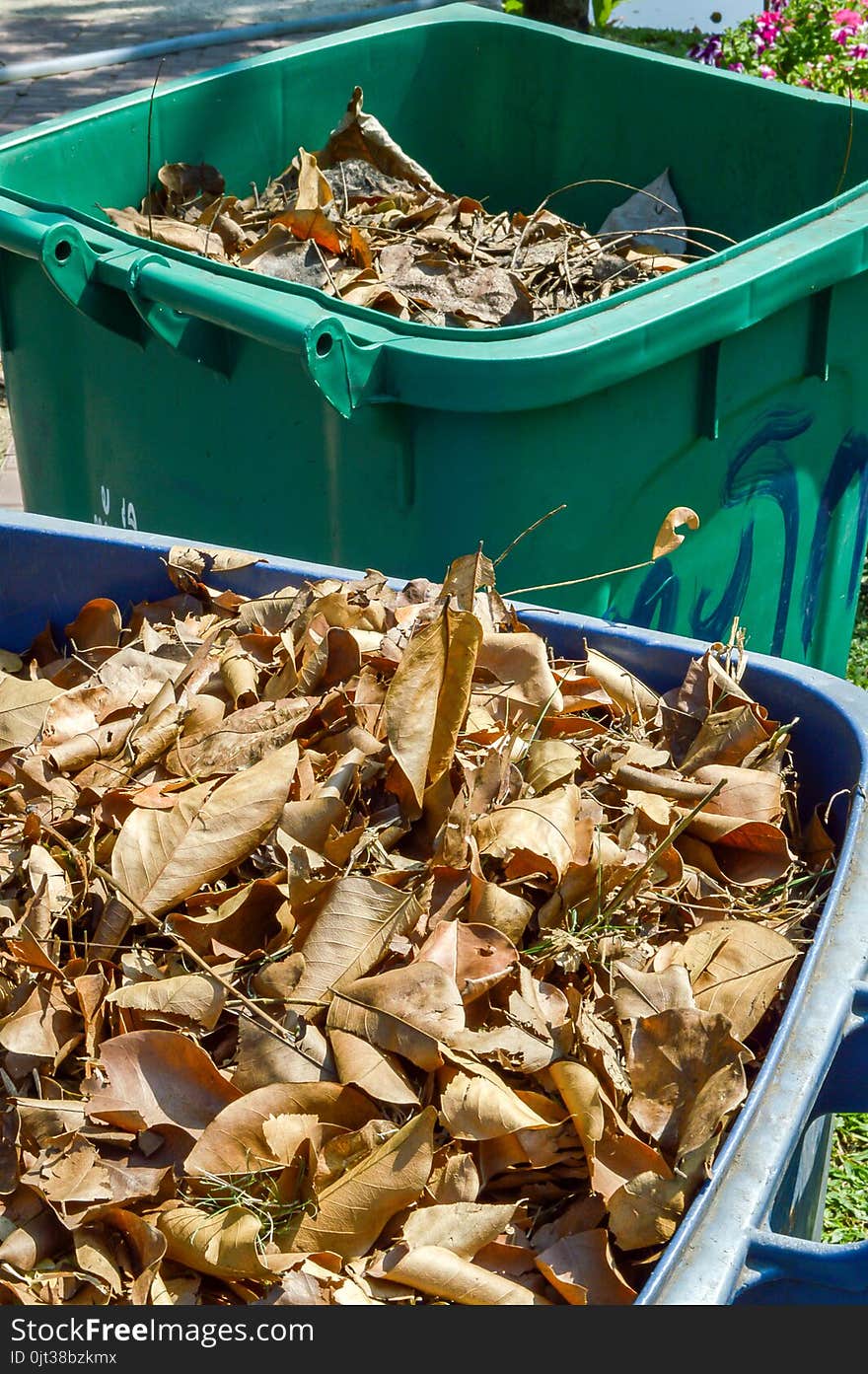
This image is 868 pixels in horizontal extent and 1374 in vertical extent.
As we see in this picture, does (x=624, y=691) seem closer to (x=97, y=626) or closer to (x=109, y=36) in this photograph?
(x=97, y=626)

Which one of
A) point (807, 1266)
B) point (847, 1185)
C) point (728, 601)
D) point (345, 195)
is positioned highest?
point (345, 195)

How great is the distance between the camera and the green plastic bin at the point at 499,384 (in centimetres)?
209

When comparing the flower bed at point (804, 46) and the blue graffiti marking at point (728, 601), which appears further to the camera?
the flower bed at point (804, 46)

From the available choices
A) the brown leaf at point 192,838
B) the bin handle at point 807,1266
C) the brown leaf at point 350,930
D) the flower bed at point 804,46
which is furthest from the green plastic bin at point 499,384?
the flower bed at point 804,46

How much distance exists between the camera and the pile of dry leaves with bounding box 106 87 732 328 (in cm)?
265

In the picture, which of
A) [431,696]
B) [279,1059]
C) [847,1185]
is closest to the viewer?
[279,1059]

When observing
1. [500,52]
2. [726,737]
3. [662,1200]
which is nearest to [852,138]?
[500,52]

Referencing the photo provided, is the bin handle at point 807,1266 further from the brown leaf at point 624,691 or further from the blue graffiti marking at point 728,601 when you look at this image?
the blue graffiti marking at point 728,601

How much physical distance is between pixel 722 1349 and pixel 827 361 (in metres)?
1.95

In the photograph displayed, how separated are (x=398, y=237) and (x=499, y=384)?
3.77ft

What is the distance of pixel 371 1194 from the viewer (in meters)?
1.20

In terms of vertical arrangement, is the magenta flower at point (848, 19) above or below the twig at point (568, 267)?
above

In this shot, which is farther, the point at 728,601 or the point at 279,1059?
the point at 728,601

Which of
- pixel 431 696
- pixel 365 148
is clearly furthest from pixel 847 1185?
pixel 365 148
